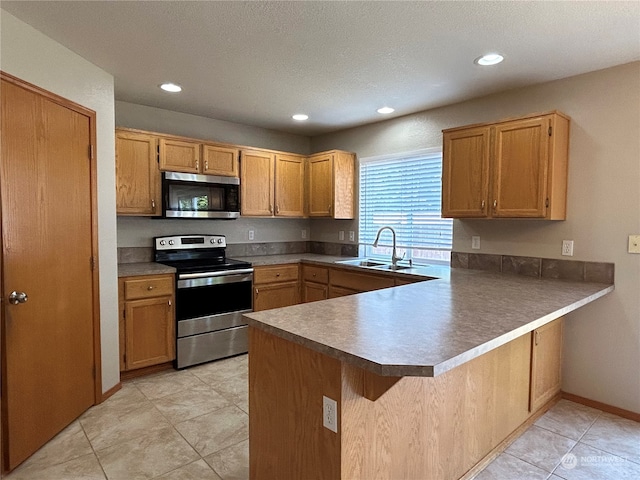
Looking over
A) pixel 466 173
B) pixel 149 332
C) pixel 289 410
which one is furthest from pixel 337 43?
pixel 149 332

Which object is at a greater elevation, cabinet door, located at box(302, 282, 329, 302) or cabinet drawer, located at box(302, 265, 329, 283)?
cabinet drawer, located at box(302, 265, 329, 283)

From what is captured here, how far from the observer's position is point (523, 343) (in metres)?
2.36

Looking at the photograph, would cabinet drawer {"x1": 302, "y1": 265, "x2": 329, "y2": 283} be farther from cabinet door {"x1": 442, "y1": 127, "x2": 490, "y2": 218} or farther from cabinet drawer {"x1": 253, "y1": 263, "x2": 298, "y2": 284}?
cabinet door {"x1": 442, "y1": 127, "x2": 490, "y2": 218}

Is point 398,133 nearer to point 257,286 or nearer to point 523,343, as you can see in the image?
point 257,286

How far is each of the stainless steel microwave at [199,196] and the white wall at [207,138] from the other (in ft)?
1.18

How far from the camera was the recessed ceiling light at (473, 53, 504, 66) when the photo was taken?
96.5 inches

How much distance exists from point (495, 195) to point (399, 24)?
56.8 inches

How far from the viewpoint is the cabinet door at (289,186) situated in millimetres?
4379

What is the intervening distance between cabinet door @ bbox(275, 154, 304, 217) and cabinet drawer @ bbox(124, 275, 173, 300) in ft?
4.99

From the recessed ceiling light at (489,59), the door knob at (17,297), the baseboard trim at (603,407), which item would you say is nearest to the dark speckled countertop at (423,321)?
the baseboard trim at (603,407)

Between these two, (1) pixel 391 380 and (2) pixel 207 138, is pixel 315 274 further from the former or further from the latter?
(1) pixel 391 380

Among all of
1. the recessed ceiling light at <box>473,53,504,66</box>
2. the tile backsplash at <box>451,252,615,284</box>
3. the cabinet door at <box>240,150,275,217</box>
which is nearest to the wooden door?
the cabinet door at <box>240,150,275,217</box>

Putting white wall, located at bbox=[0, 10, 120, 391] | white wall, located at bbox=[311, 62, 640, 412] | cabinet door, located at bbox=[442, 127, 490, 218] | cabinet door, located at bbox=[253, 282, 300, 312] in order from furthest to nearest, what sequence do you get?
cabinet door, located at bbox=[253, 282, 300, 312] < cabinet door, located at bbox=[442, 127, 490, 218] < white wall, located at bbox=[311, 62, 640, 412] < white wall, located at bbox=[0, 10, 120, 391]

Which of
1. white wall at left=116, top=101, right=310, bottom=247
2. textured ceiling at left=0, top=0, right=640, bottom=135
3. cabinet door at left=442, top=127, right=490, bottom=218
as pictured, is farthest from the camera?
white wall at left=116, top=101, right=310, bottom=247
